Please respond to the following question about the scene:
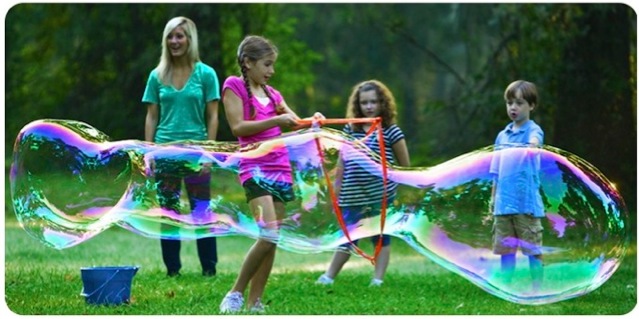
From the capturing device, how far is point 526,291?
17.5ft

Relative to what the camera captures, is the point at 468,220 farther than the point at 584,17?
No

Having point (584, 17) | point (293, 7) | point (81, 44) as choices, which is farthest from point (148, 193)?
point (293, 7)

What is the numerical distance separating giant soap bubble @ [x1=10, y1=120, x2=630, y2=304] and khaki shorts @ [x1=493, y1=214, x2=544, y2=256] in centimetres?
3

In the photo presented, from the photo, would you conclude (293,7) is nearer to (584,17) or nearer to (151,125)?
(584,17)

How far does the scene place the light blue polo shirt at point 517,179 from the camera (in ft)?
17.4

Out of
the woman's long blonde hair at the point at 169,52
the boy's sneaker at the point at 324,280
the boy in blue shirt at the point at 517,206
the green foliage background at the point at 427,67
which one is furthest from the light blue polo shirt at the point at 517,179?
the green foliage background at the point at 427,67

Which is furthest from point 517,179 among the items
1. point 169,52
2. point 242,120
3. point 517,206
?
point 169,52

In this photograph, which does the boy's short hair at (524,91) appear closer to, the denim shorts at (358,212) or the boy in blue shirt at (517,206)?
the boy in blue shirt at (517,206)

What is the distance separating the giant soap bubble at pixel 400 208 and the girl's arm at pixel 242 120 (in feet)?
0.26

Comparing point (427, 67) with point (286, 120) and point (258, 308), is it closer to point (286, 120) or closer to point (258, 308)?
point (258, 308)

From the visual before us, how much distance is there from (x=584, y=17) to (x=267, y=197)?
6.61 m

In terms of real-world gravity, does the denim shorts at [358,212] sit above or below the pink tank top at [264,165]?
below

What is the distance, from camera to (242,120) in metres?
5.41

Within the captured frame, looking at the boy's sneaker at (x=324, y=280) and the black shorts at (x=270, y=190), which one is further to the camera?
the boy's sneaker at (x=324, y=280)
